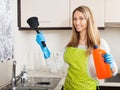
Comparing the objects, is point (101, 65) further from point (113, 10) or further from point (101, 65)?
point (113, 10)

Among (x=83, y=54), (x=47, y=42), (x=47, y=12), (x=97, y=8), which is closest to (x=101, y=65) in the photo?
(x=83, y=54)

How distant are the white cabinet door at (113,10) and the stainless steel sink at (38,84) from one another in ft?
2.63

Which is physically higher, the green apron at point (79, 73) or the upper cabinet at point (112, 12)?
the upper cabinet at point (112, 12)

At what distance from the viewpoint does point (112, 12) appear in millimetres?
2369

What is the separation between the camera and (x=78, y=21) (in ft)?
5.85

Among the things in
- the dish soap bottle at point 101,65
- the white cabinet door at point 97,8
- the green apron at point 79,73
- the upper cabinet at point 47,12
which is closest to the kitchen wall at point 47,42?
the upper cabinet at point 47,12

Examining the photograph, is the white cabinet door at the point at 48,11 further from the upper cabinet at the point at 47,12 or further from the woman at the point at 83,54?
the woman at the point at 83,54

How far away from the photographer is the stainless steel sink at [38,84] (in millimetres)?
1863

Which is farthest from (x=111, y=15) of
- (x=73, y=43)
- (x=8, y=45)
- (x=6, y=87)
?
(x=6, y=87)

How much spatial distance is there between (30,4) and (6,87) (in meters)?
0.98

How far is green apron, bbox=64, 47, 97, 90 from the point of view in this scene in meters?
1.80

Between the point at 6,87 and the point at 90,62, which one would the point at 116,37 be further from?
the point at 6,87

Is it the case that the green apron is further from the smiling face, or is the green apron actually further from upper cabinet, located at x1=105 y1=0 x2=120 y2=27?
upper cabinet, located at x1=105 y1=0 x2=120 y2=27

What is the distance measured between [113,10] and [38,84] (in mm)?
1040
